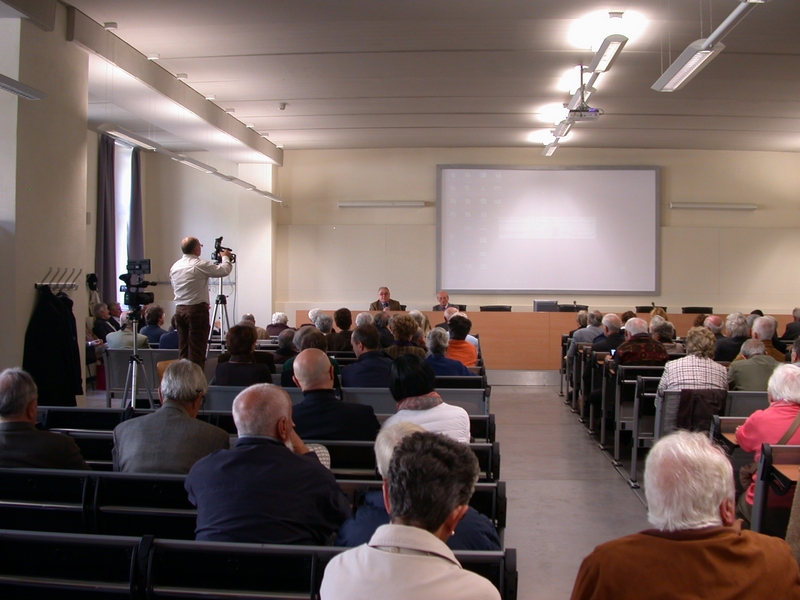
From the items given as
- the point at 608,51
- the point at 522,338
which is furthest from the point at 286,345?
the point at 522,338

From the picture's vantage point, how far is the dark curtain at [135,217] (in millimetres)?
12000

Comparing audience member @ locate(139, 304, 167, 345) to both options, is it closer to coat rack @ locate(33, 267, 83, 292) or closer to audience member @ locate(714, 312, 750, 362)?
coat rack @ locate(33, 267, 83, 292)

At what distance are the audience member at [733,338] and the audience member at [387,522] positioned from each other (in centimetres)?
477

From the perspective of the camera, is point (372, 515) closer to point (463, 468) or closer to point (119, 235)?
point (463, 468)

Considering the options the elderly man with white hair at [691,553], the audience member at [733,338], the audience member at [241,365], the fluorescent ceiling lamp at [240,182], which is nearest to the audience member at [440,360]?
the audience member at [241,365]

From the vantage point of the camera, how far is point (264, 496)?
1.98 meters

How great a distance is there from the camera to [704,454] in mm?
1564

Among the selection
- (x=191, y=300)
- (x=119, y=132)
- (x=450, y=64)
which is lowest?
(x=191, y=300)

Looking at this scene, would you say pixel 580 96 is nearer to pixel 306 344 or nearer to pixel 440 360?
pixel 440 360

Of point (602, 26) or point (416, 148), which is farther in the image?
point (416, 148)

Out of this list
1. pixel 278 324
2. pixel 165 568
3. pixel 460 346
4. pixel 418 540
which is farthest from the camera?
pixel 278 324

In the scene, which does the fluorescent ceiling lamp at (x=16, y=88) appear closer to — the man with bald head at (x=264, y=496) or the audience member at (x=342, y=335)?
the audience member at (x=342, y=335)

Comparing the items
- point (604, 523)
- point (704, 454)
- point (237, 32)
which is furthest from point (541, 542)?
point (237, 32)

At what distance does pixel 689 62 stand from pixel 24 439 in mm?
5511
